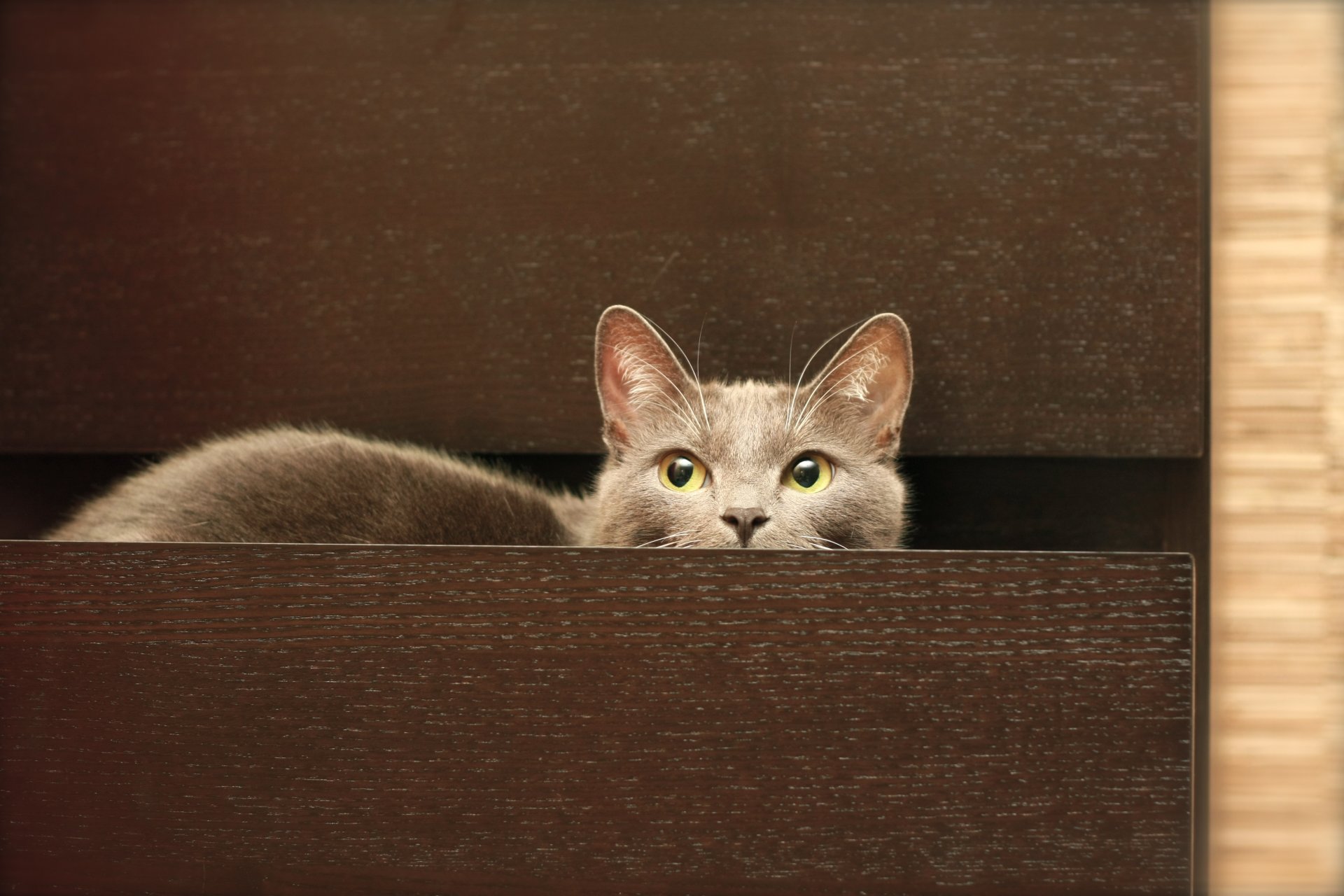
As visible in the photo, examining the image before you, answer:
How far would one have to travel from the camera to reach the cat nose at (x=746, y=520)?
2.53ft

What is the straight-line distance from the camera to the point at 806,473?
2.79 ft

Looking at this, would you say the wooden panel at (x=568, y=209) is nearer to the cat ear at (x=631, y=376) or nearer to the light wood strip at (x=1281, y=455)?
the cat ear at (x=631, y=376)

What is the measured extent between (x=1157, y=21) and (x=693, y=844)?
0.92 m

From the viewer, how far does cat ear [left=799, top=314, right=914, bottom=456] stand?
86 centimetres

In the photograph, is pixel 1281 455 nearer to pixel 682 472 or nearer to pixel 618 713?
pixel 682 472

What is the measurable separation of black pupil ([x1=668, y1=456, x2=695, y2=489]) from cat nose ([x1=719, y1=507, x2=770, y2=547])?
0.32ft

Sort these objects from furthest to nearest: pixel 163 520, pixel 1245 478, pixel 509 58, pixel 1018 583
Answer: pixel 1245 478
pixel 509 58
pixel 163 520
pixel 1018 583

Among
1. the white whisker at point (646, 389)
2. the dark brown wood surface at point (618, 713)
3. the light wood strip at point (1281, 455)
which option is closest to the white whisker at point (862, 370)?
the white whisker at point (646, 389)

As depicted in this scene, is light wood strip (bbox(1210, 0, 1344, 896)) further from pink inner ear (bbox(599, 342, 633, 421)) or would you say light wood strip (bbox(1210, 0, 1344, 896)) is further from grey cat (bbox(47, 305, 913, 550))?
pink inner ear (bbox(599, 342, 633, 421))

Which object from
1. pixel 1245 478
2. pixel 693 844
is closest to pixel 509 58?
pixel 693 844

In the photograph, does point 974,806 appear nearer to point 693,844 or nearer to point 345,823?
point 693,844

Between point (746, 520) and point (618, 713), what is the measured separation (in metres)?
0.21

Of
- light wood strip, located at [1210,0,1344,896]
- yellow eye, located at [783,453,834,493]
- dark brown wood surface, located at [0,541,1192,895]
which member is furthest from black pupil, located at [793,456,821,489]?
light wood strip, located at [1210,0,1344,896]

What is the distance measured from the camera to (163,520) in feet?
2.70
